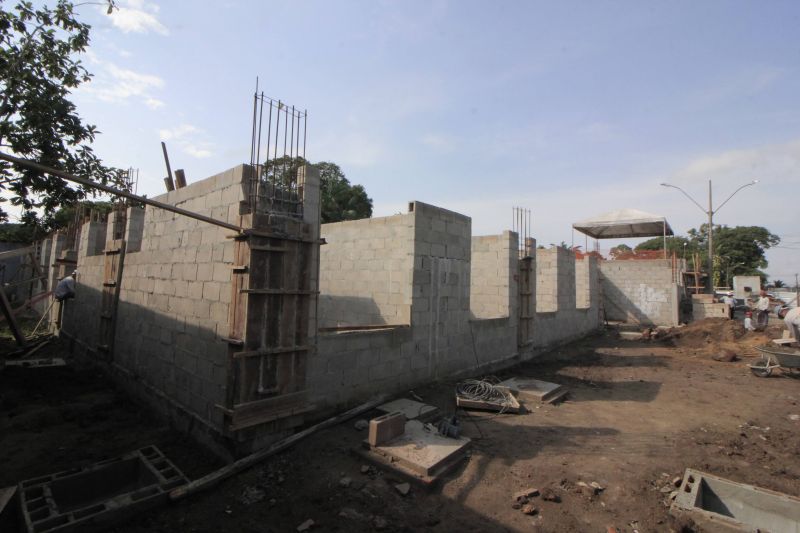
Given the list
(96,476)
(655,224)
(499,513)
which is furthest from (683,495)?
(655,224)

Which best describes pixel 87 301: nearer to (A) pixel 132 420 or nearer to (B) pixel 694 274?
(A) pixel 132 420

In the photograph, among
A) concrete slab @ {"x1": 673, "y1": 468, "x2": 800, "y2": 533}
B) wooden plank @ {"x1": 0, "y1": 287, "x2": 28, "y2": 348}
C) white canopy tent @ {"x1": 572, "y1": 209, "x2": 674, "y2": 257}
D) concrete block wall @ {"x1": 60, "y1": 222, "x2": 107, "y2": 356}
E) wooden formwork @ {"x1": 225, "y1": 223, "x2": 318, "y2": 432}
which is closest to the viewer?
concrete slab @ {"x1": 673, "y1": 468, "x2": 800, "y2": 533}

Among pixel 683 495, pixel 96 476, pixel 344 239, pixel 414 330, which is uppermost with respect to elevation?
pixel 344 239

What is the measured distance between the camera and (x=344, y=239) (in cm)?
997

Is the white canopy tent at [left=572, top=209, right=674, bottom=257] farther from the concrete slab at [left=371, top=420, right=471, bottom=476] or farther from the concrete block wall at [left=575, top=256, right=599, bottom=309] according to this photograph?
the concrete slab at [left=371, top=420, right=471, bottom=476]

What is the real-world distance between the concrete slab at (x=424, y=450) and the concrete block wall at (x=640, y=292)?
58.8 feet

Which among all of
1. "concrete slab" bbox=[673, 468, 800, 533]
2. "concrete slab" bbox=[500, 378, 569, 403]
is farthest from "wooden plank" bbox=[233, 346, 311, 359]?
"concrete slab" bbox=[500, 378, 569, 403]

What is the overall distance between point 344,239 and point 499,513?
7267mm

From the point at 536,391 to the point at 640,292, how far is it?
49.2ft

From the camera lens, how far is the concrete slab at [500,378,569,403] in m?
7.37

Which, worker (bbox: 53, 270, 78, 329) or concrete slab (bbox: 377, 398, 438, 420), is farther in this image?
worker (bbox: 53, 270, 78, 329)

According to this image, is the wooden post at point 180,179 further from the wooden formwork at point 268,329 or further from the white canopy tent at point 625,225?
the white canopy tent at point 625,225

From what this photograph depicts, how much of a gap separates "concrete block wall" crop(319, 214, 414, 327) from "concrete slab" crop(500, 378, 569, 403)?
2603 millimetres

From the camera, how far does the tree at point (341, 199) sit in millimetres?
27266
